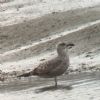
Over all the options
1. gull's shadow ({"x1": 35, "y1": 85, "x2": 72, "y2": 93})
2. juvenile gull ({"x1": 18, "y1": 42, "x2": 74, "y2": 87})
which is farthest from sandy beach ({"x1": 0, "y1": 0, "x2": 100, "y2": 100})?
juvenile gull ({"x1": 18, "y1": 42, "x2": 74, "y2": 87})

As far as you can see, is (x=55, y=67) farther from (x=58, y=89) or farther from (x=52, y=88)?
(x=58, y=89)

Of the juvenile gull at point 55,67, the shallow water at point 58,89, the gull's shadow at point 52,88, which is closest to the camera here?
the shallow water at point 58,89

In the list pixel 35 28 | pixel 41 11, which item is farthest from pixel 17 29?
pixel 41 11

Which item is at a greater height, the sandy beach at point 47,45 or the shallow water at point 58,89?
the sandy beach at point 47,45

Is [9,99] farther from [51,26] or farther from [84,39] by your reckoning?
[51,26]

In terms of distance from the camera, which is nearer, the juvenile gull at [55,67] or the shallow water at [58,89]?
the shallow water at [58,89]

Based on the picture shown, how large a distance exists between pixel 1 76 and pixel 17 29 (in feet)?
21.7

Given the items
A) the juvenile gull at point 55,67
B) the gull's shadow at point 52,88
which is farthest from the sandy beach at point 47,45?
the juvenile gull at point 55,67

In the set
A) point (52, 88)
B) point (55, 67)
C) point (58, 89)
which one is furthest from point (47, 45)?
point (58, 89)

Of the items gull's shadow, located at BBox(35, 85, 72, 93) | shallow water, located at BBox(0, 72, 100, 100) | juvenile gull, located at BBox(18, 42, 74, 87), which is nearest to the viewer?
shallow water, located at BBox(0, 72, 100, 100)

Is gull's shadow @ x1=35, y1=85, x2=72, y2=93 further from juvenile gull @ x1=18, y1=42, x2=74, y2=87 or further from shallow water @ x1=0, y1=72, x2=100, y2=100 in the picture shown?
juvenile gull @ x1=18, y1=42, x2=74, y2=87

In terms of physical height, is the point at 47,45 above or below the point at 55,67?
above

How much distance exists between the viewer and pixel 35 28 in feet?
71.4

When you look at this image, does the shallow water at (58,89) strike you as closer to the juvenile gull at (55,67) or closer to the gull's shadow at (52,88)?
the gull's shadow at (52,88)
